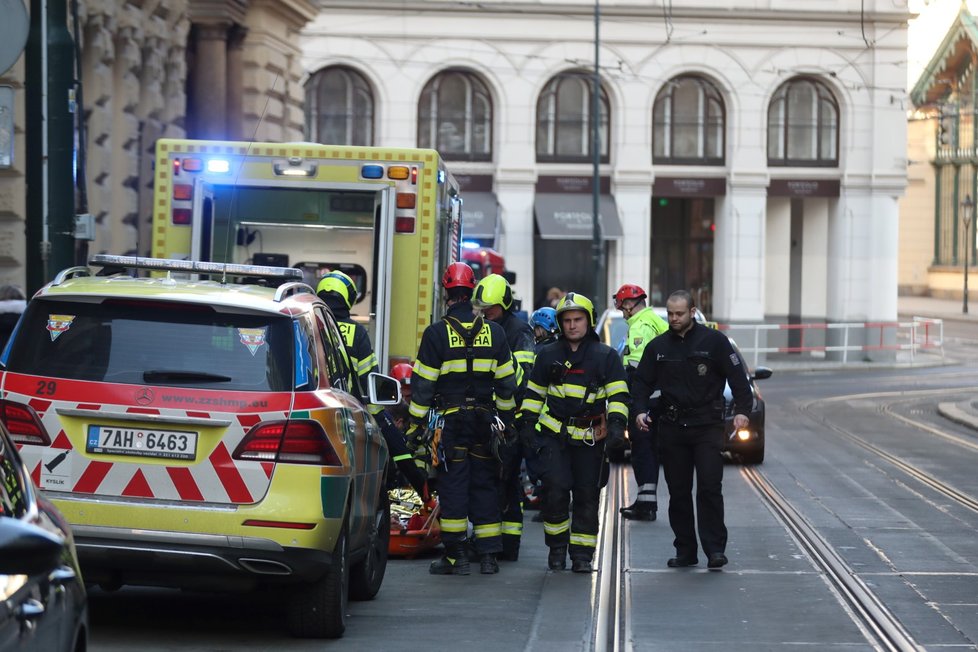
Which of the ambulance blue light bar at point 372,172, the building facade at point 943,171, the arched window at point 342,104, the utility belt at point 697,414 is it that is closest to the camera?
the utility belt at point 697,414

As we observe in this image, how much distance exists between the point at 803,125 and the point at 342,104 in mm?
12371

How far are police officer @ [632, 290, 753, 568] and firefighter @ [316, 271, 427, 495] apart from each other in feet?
5.04

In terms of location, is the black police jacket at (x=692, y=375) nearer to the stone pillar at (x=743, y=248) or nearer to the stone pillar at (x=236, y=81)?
the stone pillar at (x=236, y=81)

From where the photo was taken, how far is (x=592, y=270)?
48.7m

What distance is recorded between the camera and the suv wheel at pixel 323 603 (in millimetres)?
8227

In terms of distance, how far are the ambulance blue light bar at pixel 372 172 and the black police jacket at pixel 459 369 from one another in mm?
3501

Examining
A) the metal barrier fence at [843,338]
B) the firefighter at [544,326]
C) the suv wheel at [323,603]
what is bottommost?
the suv wheel at [323,603]

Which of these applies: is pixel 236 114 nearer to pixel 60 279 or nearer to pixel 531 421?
pixel 531 421

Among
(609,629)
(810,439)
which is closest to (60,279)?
(609,629)

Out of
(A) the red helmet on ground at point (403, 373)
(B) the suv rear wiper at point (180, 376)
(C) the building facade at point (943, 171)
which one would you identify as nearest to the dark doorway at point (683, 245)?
(C) the building facade at point (943, 171)

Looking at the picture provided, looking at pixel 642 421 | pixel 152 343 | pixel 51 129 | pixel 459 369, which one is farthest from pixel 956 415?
pixel 152 343

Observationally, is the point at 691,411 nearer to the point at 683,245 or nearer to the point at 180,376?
the point at 180,376

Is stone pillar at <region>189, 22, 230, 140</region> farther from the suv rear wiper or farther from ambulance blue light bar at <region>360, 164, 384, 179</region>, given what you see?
the suv rear wiper

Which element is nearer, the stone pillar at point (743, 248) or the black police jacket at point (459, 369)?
the black police jacket at point (459, 369)
